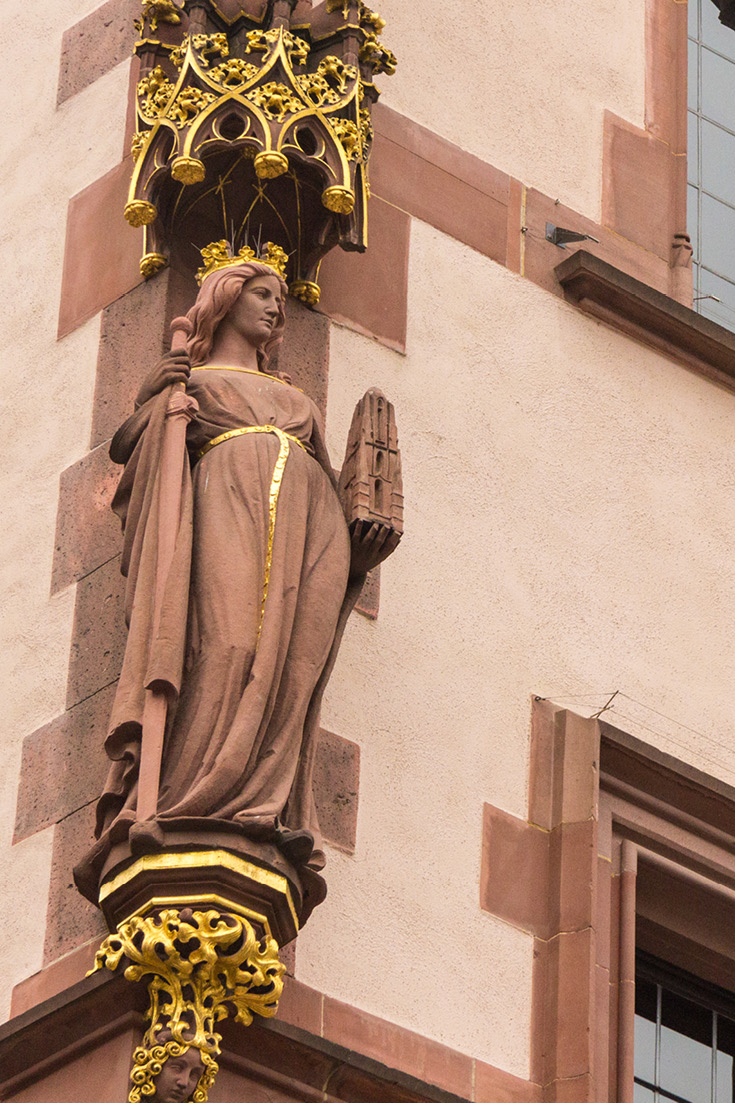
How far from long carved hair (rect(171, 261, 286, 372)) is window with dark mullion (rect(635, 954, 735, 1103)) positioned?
2.39 meters

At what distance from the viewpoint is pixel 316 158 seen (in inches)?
392

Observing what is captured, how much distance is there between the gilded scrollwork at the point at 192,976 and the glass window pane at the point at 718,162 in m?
5.01

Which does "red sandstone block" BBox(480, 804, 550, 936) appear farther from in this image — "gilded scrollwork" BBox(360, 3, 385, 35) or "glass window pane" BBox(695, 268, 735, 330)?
"glass window pane" BBox(695, 268, 735, 330)

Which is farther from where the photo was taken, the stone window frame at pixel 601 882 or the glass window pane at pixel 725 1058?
the glass window pane at pixel 725 1058

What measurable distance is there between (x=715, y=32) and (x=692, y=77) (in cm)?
31

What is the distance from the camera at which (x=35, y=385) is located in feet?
34.5

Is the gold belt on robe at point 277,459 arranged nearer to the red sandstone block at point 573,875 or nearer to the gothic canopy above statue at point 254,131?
the gothic canopy above statue at point 254,131

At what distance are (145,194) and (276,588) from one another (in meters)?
1.66

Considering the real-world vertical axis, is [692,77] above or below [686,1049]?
above

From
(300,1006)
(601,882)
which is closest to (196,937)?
(300,1006)

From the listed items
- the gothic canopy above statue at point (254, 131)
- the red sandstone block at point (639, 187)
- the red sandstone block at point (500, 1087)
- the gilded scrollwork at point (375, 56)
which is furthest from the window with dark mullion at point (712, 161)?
the red sandstone block at point (500, 1087)

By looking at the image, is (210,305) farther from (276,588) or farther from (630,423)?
(630,423)

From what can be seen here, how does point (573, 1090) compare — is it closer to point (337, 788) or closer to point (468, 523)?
point (337, 788)

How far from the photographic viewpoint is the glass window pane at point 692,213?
12.3 metres
